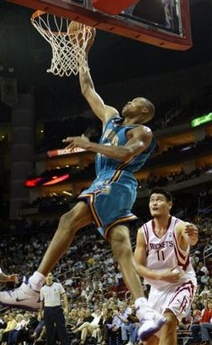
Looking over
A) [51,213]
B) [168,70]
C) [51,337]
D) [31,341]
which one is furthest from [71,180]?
[51,337]

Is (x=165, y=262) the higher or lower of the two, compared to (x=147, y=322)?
higher

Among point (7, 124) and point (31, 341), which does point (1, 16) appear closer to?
point (7, 124)

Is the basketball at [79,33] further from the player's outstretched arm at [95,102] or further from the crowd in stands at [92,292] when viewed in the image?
the crowd in stands at [92,292]

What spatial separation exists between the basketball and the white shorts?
2774mm

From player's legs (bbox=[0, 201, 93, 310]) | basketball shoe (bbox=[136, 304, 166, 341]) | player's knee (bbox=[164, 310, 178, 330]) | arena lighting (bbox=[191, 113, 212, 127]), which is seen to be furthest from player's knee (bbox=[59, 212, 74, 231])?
arena lighting (bbox=[191, 113, 212, 127])

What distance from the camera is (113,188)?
16.3ft

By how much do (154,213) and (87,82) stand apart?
1618 millimetres

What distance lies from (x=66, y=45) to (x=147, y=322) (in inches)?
136

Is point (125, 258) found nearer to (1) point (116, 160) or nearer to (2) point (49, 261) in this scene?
(2) point (49, 261)

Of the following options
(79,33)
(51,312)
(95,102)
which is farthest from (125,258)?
(51,312)

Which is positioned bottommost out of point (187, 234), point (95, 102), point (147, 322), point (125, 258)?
point (147, 322)

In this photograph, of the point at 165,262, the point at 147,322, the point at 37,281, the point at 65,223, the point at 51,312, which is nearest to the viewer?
the point at 147,322

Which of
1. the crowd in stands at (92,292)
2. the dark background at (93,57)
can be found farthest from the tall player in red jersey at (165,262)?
the dark background at (93,57)

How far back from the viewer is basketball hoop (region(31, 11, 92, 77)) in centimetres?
622
